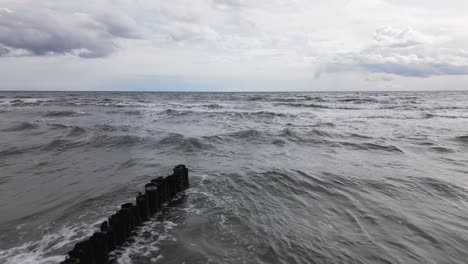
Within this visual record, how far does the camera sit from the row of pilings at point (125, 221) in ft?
16.3

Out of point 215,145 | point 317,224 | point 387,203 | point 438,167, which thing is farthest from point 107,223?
point 438,167

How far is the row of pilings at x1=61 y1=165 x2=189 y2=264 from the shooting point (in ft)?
16.3

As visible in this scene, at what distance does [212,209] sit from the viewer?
7773 mm

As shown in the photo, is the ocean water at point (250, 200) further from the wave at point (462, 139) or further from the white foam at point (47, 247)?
the wave at point (462, 139)

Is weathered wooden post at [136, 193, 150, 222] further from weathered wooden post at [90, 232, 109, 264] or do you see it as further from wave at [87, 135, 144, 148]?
wave at [87, 135, 144, 148]

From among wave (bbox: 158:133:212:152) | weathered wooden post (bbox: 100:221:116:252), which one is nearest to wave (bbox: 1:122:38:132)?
wave (bbox: 158:133:212:152)

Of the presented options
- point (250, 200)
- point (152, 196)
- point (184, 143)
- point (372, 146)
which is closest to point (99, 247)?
point (152, 196)

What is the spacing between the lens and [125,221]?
619 cm

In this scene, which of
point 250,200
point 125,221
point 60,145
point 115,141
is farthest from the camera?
point 115,141

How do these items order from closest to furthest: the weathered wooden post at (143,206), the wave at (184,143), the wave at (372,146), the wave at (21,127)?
the weathered wooden post at (143,206)
the wave at (184,143)
the wave at (372,146)
the wave at (21,127)

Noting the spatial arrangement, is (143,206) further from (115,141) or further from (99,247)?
(115,141)

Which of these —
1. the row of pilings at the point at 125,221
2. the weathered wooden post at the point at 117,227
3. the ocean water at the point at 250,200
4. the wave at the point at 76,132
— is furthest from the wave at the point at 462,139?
the wave at the point at 76,132

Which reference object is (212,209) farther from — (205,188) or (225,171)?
(225,171)

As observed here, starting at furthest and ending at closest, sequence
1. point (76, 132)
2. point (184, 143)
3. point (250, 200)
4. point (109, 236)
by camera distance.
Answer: point (76, 132), point (184, 143), point (250, 200), point (109, 236)
